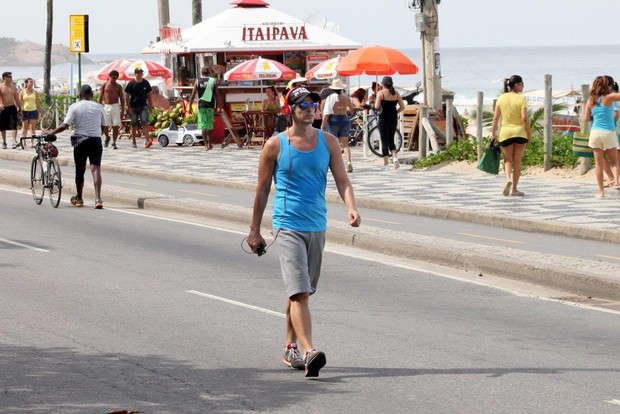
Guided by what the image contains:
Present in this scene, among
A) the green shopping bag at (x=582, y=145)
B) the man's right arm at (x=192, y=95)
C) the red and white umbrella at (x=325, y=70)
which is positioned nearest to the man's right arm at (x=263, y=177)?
the green shopping bag at (x=582, y=145)

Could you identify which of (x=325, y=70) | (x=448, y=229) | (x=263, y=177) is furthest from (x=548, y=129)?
(x=263, y=177)

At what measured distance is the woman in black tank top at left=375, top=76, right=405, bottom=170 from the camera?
2575cm

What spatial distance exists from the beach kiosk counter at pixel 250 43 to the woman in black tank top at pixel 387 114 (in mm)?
8801

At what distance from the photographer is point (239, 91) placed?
113 feet

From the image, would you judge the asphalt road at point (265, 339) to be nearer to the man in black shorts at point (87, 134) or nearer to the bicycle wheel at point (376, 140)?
the man in black shorts at point (87, 134)

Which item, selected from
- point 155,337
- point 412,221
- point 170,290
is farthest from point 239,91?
point 155,337

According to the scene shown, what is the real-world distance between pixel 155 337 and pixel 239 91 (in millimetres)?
24643

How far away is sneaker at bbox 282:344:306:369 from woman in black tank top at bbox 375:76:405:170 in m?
16.9

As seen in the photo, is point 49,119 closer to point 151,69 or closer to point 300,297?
point 151,69

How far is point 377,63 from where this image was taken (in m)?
30.1

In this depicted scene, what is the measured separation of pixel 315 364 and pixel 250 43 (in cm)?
2758

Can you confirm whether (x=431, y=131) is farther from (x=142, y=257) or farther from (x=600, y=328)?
(x=600, y=328)

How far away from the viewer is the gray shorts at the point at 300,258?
8.82 meters

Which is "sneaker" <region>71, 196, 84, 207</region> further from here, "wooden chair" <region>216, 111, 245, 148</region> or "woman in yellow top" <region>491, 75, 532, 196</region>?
"wooden chair" <region>216, 111, 245, 148</region>
